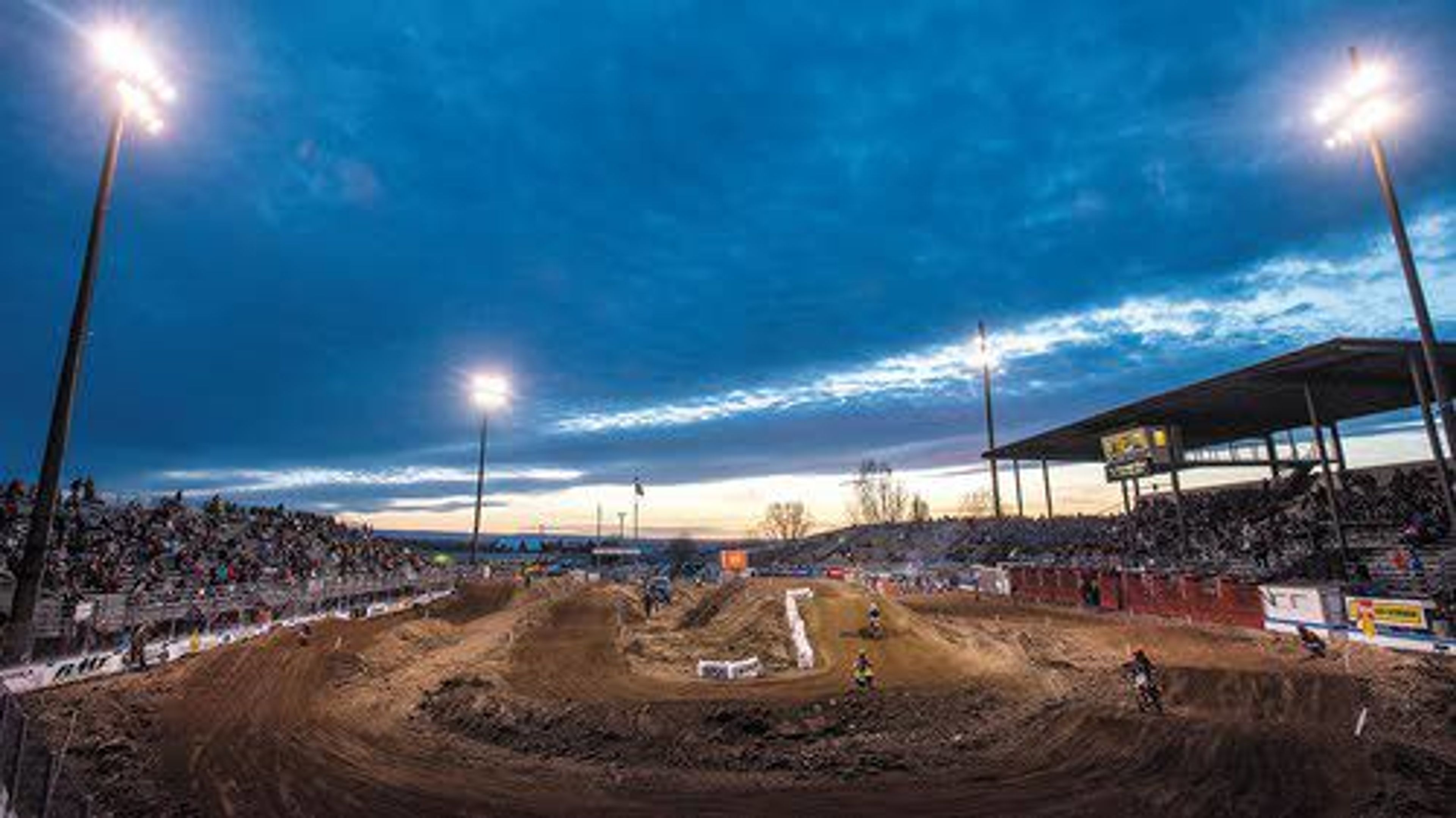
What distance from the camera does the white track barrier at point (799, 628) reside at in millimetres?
27734

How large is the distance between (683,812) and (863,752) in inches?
219

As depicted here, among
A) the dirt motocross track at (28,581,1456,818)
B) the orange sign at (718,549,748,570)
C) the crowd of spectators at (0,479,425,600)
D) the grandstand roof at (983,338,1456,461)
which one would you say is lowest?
the dirt motocross track at (28,581,1456,818)

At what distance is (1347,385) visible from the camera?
39.9 meters

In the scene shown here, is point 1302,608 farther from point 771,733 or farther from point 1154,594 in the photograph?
point 771,733

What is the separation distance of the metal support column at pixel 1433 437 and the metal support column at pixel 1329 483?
425 cm

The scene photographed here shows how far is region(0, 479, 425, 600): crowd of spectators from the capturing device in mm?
28547

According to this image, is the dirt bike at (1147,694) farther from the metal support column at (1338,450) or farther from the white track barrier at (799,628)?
the metal support column at (1338,450)

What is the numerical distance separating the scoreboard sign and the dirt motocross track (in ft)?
62.5

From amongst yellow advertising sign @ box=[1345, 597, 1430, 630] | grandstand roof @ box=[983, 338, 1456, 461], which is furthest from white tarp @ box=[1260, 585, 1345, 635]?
grandstand roof @ box=[983, 338, 1456, 461]

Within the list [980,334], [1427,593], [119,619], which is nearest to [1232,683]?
[1427,593]

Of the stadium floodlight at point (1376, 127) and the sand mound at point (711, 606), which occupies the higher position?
the stadium floodlight at point (1376, 127)

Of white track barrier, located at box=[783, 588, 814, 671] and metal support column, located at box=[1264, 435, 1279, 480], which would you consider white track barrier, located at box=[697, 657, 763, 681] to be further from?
metal support column, located at box=[1264, 435, 1279, 480]

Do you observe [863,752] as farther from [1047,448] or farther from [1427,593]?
[1047,448]

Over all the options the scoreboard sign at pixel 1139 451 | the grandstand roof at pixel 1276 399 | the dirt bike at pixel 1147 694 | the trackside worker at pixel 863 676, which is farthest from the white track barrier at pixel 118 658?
the scoreboard sign at pixel 1139 451
